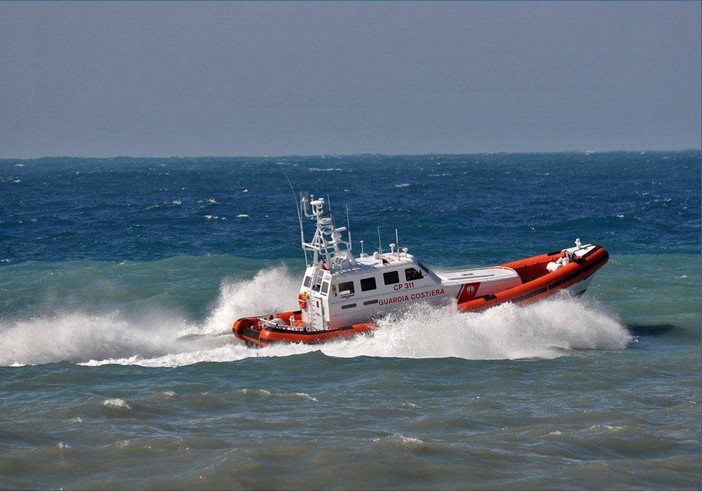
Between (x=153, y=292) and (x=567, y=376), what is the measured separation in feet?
57.2

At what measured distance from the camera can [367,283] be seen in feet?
78.3

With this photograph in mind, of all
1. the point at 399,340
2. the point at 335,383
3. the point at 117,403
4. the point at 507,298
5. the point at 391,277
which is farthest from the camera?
the point at 507,298

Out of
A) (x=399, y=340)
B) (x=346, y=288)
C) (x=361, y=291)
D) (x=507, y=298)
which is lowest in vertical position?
(x=399, y=340)

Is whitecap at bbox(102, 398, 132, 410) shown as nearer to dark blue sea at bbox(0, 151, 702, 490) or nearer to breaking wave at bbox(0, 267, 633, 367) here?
dark blue sea at bbox(0, 151, 702, 490)

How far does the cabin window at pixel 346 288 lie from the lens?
23781mm

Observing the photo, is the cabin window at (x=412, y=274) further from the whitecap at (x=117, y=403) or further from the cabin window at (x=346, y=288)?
the whitecap at (x=117, y=403)

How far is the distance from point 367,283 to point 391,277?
0.66 meters

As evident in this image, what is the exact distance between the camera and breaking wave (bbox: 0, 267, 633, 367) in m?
22.8

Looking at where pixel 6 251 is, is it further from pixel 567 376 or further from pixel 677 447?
pixel 677 447

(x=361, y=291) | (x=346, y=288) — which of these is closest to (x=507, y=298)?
(x=361, y=291)

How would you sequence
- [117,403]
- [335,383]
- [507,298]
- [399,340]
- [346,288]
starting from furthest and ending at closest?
1. [507,298]
2. [346,288]
3. [399,340]
4. [335,383]
5. [117,403]

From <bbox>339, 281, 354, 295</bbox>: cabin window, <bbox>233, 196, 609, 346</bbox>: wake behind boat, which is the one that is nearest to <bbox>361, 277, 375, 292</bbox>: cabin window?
<bbox>233, 196, 609, 346</bbox>: wake behind boat

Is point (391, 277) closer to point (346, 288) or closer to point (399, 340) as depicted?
A: point (346, 288)

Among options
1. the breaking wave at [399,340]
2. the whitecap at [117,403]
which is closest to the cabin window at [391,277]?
the breaking wave at [399,340]
